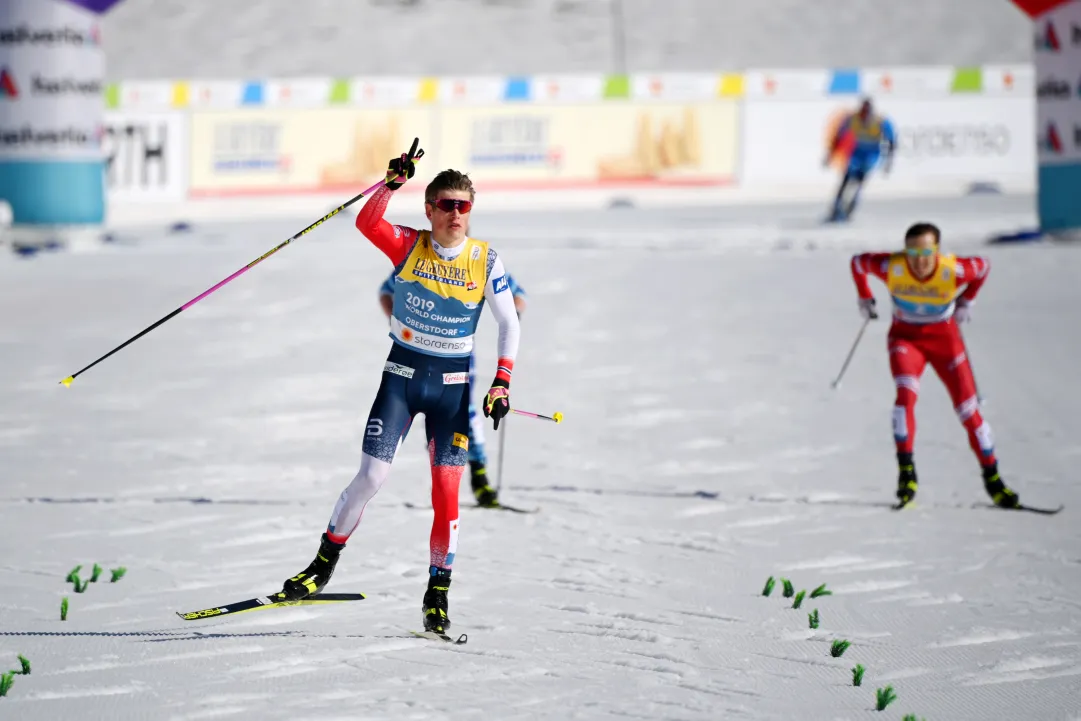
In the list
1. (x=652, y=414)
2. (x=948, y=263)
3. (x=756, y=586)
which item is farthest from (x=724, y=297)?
(x=756, y=586)

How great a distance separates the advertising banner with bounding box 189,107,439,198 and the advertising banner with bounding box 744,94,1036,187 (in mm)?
5751

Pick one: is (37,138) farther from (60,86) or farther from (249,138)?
(249,138)

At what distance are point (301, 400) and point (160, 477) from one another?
2473 mm

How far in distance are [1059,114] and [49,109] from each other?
12692mm

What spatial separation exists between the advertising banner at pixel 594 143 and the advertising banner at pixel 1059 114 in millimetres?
7475

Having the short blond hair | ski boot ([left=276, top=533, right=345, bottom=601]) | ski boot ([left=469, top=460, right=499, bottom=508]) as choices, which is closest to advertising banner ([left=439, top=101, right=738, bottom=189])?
ski boot ([left=469, top=460, right=499, bottom=508])

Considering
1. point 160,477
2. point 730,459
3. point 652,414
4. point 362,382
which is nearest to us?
point 160,477

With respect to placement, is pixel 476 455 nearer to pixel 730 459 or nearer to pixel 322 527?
pixel 322 527

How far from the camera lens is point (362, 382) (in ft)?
40.3

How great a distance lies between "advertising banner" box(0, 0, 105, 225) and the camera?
17.8m

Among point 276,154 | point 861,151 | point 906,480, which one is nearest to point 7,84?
point 276,154

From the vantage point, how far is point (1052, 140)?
1745cm

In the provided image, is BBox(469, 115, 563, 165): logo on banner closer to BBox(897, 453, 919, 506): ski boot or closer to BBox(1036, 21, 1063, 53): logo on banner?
BBox(1036, 21, 1063, 53): logo on banner

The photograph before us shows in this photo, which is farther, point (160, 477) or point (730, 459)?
point (730, 459)
